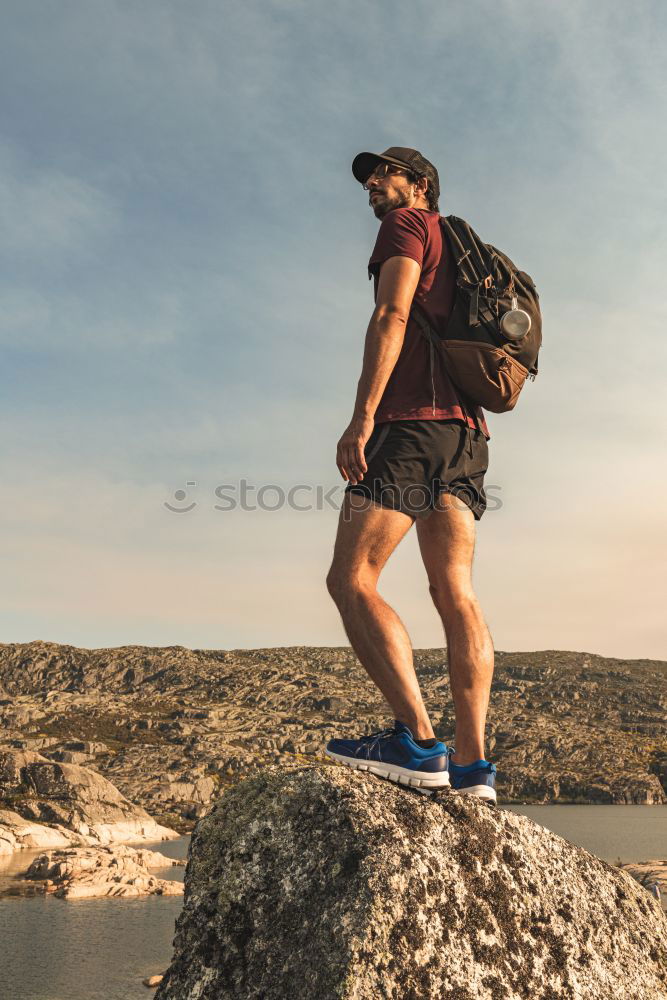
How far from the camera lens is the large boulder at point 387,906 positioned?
11.9ft

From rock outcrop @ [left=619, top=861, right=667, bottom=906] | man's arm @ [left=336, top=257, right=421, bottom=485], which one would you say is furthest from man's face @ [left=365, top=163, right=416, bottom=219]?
rock outcrop @ [left=619, top=861, right=667, bottom=906]

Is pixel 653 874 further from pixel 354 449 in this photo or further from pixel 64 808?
pixel 64 808

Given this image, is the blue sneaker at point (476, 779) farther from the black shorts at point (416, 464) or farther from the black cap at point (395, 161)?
the black cap at point (395, 161)

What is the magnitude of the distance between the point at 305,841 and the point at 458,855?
82 centimetres

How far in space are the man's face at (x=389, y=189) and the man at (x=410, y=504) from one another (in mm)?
335

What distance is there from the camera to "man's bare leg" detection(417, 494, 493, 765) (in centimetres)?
486

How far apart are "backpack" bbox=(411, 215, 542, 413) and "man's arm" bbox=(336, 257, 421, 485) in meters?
0.28

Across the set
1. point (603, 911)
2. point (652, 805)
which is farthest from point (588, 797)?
point (603, 911)

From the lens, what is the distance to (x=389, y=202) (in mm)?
5434

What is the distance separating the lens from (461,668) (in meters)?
4.86

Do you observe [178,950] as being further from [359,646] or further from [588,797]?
[588,797]

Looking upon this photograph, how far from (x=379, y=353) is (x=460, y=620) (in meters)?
1.76

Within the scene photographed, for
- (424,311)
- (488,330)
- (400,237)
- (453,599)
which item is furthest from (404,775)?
(400,237)

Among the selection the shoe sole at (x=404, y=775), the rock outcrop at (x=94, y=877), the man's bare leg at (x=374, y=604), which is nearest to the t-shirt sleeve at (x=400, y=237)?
the man's bare leg at (x=374, y=604)
